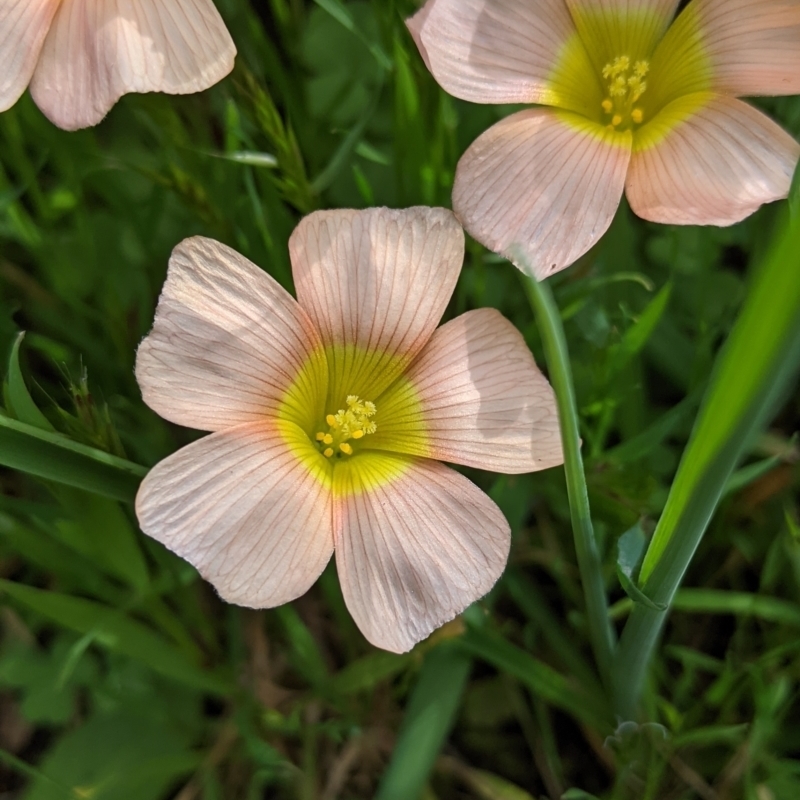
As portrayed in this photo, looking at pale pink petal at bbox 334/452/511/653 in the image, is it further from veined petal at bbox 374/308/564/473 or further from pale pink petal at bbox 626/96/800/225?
pale pink petal at bbox 626/96/800/225

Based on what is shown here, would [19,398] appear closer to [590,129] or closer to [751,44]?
[590,129]

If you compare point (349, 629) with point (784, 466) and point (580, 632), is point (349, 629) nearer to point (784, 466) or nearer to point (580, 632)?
point (580, 632)

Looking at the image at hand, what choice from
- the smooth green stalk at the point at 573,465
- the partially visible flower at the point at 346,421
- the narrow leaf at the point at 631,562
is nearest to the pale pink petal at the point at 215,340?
the partially visible flower at the point at 346,421

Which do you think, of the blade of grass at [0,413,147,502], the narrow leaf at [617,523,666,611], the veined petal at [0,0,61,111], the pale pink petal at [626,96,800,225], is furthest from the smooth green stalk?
the veined petal at [0,0,61,111]

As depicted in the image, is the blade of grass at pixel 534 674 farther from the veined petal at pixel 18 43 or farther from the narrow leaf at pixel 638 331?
the veined petal at pixel 18 43

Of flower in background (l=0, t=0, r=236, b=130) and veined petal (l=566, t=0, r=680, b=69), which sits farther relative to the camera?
veined petal (l=566, t=0, r=680, b=69)

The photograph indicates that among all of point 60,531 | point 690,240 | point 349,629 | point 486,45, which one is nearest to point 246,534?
point 60,531
